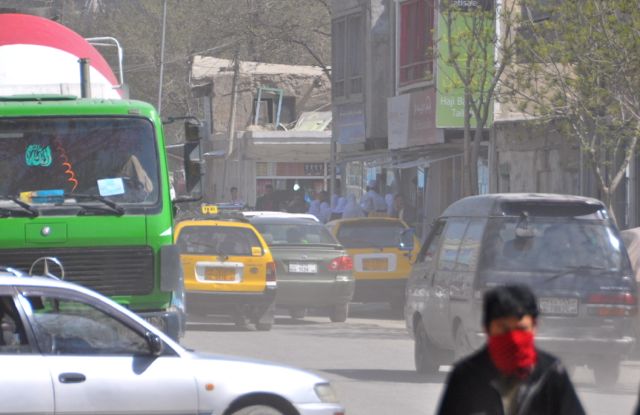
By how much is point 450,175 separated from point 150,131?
86.2 ft

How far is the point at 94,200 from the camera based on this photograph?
12.8 meters

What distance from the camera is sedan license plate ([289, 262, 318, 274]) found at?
865 inches

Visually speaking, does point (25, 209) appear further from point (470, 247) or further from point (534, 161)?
point (534, 161)

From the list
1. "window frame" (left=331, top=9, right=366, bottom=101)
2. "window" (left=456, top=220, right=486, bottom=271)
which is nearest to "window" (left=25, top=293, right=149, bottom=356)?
"window" (left=456, top=220, right=486, bottom=271)

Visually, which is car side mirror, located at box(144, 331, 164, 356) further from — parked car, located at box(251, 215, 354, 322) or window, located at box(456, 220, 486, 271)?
parked car, located at box(251, 215, 354, 322)

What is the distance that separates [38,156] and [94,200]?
0.67 meters

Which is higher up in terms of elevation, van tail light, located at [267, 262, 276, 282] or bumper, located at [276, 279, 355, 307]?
van tail light, located at [267, 262, 276, 282]

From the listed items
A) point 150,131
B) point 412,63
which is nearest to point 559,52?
point 150,131

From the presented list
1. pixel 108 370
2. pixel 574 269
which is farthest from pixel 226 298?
pixel 108 370

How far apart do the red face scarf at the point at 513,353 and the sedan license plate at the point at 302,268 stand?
56.7 ft

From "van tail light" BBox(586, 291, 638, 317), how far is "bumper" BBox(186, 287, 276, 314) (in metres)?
7.86

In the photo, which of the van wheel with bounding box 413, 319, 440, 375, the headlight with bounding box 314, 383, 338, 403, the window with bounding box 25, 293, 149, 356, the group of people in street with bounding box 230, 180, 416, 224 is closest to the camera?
the window with bounding box 25, 293, 149, 356

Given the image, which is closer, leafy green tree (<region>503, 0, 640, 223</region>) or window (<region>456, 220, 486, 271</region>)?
window (<region>456, 220, 486, 271</region>)

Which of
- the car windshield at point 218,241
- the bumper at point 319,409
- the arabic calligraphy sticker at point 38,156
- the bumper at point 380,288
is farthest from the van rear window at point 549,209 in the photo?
the bumper at point 380,288
